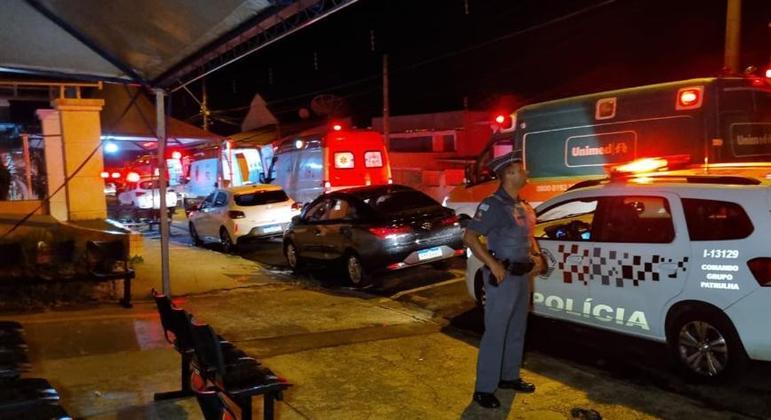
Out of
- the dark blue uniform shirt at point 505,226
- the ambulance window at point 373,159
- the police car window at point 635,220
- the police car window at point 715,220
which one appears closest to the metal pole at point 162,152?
the dark blue uniform shirt at point 505,226

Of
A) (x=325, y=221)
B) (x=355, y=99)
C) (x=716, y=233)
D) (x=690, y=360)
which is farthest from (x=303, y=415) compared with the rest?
(x=355, y=99)

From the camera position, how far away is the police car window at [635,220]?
572 centimetres

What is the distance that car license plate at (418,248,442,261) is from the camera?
10016 millimetres

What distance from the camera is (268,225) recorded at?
1517 cm

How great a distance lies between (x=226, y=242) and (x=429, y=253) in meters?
6.73

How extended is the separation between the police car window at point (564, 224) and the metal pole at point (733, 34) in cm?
556

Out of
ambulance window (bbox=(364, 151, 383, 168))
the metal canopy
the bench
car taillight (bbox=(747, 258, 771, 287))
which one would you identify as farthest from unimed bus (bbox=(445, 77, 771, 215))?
the bench

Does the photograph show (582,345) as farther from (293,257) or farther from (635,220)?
(293,257)

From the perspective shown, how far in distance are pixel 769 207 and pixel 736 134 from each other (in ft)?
13.8

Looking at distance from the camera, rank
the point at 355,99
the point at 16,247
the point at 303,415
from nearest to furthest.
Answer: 1. the point at 303,415
2. the point at 16,247
3. the point at 355,99

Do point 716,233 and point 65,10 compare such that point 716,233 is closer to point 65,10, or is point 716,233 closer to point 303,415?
point 303,415

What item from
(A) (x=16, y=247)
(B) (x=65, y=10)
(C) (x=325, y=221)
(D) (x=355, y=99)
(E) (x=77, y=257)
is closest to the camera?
(B) (x=65, y=10)

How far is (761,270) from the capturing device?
4.98m

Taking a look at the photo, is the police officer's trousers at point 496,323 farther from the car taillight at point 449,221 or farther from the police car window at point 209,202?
the police car window at point 209,202
